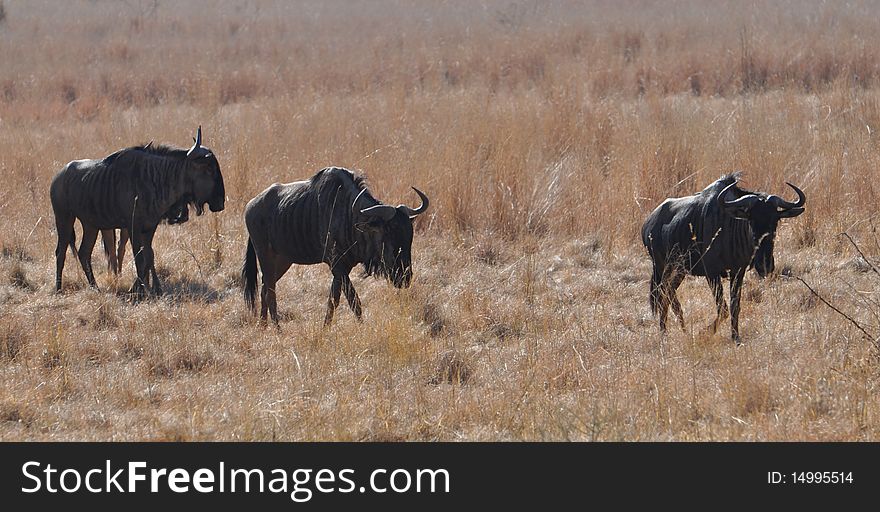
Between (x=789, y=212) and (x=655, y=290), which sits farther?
(x=655, y=290)

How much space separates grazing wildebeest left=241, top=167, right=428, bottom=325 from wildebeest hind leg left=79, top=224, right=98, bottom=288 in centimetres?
161

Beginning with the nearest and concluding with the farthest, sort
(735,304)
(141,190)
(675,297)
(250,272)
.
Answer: (735,304) < (675,297) < (250,272) < (141,190)

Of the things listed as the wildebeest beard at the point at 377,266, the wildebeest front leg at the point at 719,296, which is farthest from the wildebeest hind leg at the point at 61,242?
the wildebeest front leg at the point at 719,296

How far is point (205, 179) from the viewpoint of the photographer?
8.85m

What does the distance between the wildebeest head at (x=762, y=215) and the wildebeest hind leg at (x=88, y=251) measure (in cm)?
497

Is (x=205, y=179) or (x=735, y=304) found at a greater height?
(x=205, y=179)

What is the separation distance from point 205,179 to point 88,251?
113 cm

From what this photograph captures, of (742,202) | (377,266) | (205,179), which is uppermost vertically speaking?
(742,202)

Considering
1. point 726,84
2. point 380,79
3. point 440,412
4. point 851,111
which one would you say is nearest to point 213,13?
point 380,79

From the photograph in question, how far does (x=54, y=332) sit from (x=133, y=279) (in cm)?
209

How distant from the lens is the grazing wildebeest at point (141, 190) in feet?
28.8

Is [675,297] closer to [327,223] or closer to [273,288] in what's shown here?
[327,223]

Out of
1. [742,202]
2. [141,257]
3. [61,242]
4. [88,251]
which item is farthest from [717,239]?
[61,242]

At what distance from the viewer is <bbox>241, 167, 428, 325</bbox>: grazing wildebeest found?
23.7ft
